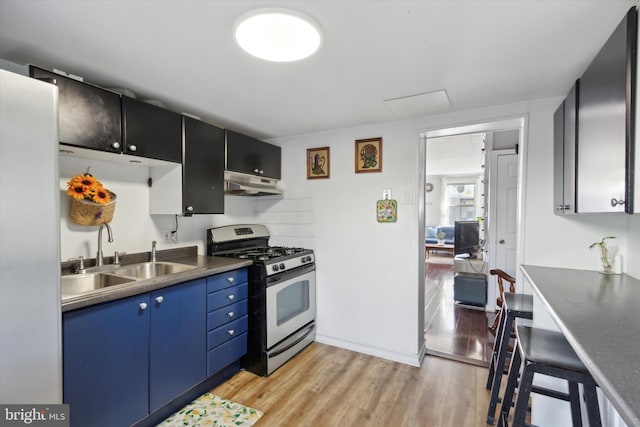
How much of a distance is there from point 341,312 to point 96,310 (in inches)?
80.1

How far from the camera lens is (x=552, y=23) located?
1.25m

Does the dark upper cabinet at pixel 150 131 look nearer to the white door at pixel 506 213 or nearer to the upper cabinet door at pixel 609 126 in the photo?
the upper cabinet door at pixel 609 126

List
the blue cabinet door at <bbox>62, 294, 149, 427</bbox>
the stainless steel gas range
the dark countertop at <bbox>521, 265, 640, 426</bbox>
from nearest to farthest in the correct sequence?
the dark countertop at <bbox>521, 265, 640, 426</bbox>, the blue cabinet door at <bbox>62, 294, 149, 427</bbox>, the stainless steel gas range

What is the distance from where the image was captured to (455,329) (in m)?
3.31

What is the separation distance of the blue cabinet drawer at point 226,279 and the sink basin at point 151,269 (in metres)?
0.17

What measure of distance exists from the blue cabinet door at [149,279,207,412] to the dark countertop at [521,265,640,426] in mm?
1967

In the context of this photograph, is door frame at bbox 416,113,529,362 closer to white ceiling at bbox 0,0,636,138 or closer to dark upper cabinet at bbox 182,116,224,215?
white ceiling at bbox 0,0,636,138

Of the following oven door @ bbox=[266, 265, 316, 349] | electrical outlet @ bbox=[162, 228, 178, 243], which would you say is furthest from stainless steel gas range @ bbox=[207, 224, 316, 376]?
electrical outlet @ bbox=[162, 228, 178, 243]

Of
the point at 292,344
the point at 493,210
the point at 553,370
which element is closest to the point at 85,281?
the point at 292,344

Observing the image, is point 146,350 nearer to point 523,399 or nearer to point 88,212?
point 88,212

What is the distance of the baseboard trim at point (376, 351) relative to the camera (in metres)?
2.56

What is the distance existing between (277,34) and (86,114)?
1.20 metres

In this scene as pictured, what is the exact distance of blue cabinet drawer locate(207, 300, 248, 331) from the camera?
2127 millimetres

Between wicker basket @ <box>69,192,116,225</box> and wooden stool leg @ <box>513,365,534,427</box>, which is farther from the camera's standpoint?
wicker basket @ <box>69,192,116,225</box>
